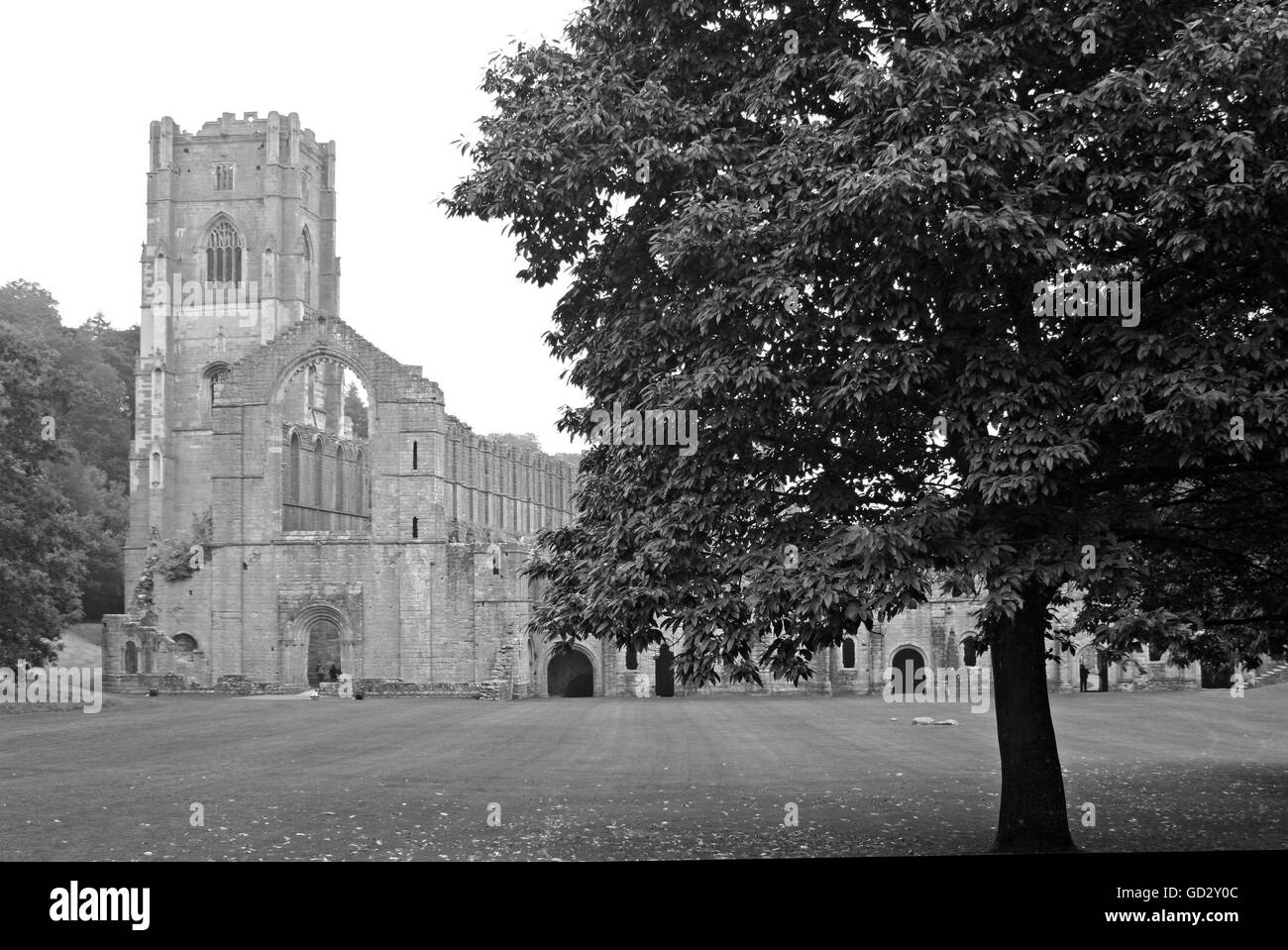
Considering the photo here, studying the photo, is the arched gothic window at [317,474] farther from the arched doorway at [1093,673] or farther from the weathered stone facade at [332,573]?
the arched doorway at [1093,673]

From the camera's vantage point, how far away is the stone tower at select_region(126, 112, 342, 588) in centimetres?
8500

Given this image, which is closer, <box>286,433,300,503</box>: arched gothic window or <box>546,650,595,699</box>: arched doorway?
<box>546,650,595,699</box>: arched doorway

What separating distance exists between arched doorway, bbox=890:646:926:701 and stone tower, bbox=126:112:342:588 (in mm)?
39122

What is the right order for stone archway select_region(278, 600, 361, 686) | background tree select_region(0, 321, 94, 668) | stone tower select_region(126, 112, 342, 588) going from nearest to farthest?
background tree select_region(0, 321, 94, 668)
stone archway select_region(278, 600, 361, 686)
stone tower select_region(126, 112, 342, 588)

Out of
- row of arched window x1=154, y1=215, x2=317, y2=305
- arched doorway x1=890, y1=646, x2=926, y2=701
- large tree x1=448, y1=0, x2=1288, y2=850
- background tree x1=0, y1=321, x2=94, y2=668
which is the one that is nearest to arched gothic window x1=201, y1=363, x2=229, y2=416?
row of arched window x1=154, y1=215, x2=317, y2=305

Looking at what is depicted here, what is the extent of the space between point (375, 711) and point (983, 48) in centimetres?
4072

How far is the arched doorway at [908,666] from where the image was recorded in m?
65.9

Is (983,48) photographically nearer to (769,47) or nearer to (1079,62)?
(1079,62)

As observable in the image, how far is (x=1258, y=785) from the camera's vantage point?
25625mm

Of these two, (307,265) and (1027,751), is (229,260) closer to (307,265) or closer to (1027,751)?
(307,265)

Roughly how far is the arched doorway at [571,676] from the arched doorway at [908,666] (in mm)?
15035

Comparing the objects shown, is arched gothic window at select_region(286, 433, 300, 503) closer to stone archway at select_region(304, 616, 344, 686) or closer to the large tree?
stone archway at select_region(304, 616, 344, 686)

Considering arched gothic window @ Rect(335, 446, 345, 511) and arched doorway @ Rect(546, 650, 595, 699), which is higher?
arched gothic window @ Rect(335, 446, 345, 511)
